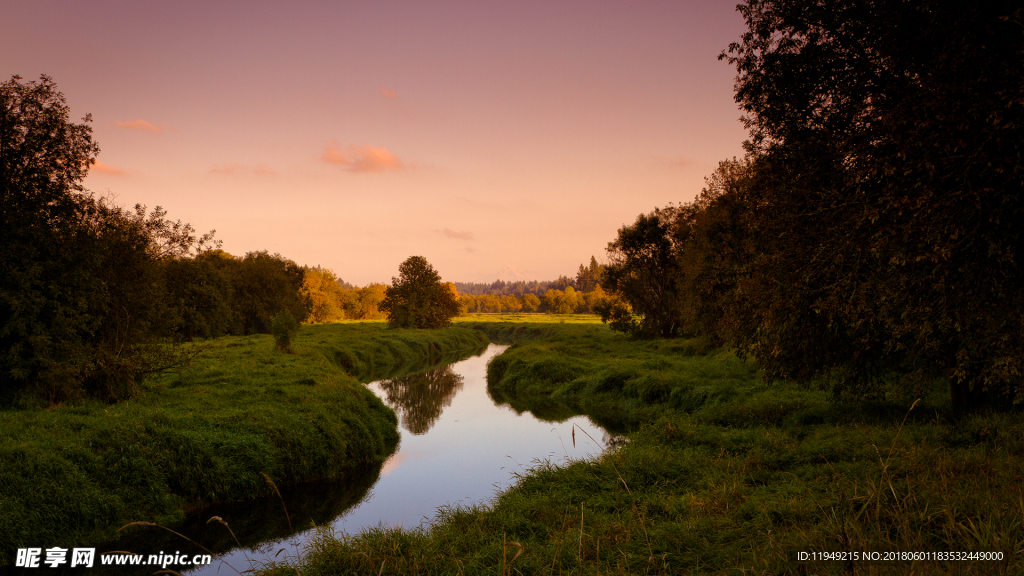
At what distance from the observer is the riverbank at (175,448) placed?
9.02m

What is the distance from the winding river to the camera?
33.8ft

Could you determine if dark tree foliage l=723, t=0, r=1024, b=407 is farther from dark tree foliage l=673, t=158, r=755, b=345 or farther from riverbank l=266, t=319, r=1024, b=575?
dark tree foliage l=673, t=158, r=755, b=345

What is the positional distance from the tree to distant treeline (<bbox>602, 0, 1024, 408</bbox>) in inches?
2088

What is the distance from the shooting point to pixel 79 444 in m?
10.2

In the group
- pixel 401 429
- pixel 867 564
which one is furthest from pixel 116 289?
pixel 867 564

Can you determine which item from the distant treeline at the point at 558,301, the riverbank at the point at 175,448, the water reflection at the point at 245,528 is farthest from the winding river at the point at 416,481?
the distant treeline at the point at 558,301

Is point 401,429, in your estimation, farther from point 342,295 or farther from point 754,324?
point 342,295

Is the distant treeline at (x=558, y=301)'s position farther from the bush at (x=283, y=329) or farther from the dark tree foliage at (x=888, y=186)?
the dark tree foliage at (x=888, y=186)

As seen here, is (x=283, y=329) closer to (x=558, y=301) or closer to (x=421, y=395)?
(x=421, y=395)

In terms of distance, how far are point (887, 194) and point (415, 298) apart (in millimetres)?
59480

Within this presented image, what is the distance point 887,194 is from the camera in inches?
283

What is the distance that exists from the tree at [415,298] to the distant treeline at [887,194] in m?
53.0

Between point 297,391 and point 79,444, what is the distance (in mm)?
8040

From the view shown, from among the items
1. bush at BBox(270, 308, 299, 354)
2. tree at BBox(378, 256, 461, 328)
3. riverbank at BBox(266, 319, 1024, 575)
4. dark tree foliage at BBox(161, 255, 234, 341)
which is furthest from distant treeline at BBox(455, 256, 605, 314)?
riverbank at BBox(266, 319, 1024, 575)
